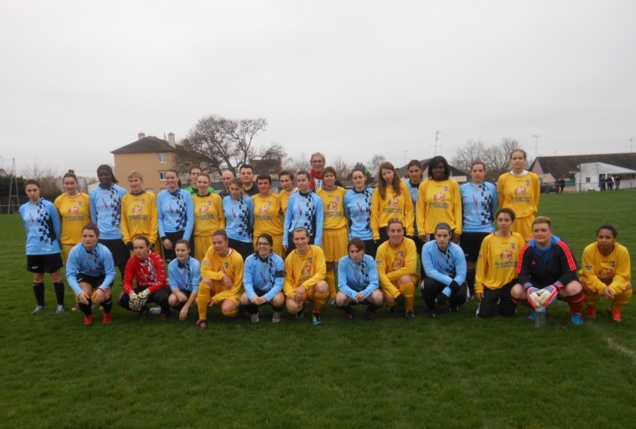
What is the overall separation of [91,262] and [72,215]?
0.87 metres

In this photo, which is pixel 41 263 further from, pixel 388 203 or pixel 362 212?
pixel 388 203

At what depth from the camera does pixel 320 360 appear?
13.4 ft

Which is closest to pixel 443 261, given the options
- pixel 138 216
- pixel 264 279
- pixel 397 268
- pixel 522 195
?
pixel 397 268

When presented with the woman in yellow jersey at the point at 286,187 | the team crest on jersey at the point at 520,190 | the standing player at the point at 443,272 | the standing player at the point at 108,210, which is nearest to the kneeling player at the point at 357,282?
the standing player at the point at 443,272

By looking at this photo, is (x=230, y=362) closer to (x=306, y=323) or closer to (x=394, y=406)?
(x=306, y=323)

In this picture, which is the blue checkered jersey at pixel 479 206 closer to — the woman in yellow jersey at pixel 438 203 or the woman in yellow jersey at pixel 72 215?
the woman in yellow jersey at pixel 438 203

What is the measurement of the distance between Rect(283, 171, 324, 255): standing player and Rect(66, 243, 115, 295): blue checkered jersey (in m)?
2.29

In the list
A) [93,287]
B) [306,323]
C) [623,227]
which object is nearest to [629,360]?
[306,323]

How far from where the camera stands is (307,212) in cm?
576

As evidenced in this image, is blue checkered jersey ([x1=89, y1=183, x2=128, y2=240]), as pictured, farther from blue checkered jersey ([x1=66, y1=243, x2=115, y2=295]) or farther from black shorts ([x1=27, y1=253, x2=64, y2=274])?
black shorts ([x1=27, y1=253, x2=64, y2=274])

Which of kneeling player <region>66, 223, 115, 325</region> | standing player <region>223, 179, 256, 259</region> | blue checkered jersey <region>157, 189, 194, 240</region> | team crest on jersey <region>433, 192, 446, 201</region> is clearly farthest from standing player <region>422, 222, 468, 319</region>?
kneeling player <region>66, 223, 115, 325</region>

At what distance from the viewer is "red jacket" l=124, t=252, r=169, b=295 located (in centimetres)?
551

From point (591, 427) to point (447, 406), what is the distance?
2.90ft

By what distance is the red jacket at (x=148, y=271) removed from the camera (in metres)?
5.51
